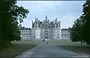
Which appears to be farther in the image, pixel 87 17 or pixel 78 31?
pixel 78 31

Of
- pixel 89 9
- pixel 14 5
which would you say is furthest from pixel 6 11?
pixel 89 9

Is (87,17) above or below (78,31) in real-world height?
above

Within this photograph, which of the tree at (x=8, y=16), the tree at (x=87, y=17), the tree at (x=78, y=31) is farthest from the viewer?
the tree at (x=78, y=31)

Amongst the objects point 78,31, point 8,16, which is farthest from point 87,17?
point 78,31

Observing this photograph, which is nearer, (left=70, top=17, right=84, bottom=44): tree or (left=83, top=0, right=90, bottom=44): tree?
(left=83, top=0, right=90, bottom=44): tree

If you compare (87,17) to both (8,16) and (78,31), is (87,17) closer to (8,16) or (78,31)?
(8,16)

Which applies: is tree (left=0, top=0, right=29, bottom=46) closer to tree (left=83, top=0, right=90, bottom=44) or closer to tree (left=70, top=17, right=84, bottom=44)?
tree (left=83, top=0, right=90, bottom=44)

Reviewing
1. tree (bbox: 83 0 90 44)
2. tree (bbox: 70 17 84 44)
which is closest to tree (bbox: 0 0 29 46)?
tree (bbox: 83 0 90 44)

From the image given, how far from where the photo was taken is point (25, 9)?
48.1 metres

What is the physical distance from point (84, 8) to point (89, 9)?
13.7ft

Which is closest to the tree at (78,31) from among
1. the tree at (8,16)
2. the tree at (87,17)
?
the tree at (87,17)

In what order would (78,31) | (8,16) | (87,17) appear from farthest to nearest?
(78,31)
(87,17)
(8,16)

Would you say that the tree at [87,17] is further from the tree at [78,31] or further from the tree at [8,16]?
the tree at [78,31]

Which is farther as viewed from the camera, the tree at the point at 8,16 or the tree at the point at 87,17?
the tree at the point at 87,17
